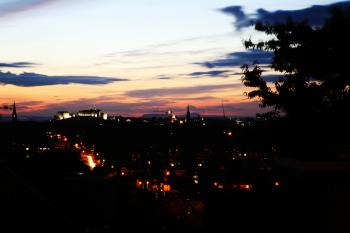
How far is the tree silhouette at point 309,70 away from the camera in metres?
8.48

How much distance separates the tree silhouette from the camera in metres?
8.48

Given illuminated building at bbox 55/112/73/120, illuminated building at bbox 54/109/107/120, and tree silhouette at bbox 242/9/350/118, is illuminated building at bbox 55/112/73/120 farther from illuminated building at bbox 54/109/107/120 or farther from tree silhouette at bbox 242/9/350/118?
tree silhouette at bbox 242/9/350/118

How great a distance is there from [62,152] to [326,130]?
390 inches

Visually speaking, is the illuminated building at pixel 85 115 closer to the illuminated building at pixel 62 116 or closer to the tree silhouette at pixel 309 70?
the illuminated building at pixel 62 116

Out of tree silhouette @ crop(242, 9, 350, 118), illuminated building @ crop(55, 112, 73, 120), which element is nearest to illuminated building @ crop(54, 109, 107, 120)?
illuminated building @ crop(55, 112, 73, 120)

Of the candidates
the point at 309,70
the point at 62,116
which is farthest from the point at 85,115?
the point at 309,70

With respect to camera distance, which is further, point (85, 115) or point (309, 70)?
point (85, 115)

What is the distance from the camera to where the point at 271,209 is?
7465 mm

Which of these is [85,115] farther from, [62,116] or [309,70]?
[309,70]

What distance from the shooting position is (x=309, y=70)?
9141 mm

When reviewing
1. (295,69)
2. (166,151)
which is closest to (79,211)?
(295,69)

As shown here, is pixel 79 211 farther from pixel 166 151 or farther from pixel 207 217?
pixel 166 151

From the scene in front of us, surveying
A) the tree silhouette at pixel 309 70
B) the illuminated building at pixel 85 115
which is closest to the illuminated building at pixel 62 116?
the illuminated building at pixel 85 115

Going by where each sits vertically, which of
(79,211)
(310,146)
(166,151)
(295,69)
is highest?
(295,69)
